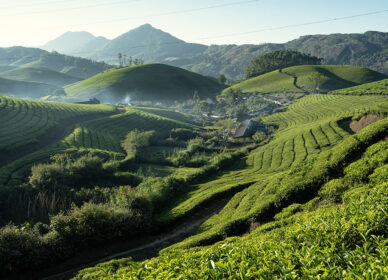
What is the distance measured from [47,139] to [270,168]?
174ft

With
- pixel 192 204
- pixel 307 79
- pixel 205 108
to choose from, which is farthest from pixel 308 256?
pixel 307 79

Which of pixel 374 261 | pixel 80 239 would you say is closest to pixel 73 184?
pixel 80 239

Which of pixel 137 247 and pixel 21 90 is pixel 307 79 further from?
pixel 21 90

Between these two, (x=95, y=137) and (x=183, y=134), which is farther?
(x=183, y=134)

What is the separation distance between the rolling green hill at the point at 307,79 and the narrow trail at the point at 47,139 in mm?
113927

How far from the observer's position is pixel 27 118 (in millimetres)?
67125

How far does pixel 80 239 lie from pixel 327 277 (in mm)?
18015

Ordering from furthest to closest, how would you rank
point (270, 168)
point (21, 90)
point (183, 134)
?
point (21, 90) < point (183, 134) < point (270, 168)

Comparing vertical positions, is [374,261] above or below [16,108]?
below

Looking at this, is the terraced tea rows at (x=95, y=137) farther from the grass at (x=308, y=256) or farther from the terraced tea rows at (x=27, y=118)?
the grass at (x=308, y=256)

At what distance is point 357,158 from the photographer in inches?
715

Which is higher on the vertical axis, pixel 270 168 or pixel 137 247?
pixel 270 168

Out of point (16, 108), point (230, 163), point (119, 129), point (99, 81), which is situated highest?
point (99, 81)

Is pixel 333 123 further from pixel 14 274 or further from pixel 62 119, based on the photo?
pixel 62 119
